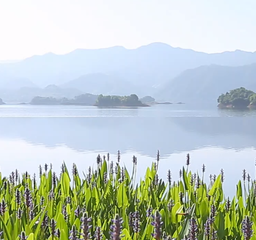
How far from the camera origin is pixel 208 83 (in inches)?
2549

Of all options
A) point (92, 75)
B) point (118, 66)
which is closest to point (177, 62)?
point (118, 66)

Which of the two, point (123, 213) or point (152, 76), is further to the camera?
point (152, 76)

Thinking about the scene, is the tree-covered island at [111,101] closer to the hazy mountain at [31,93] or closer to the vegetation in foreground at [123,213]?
the hazy mountain at [31,93]

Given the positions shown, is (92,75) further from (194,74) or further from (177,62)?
(177,62)

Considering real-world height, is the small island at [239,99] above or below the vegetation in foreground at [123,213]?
above

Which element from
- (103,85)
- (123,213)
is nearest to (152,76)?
(103,85)

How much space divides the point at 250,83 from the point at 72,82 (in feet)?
119

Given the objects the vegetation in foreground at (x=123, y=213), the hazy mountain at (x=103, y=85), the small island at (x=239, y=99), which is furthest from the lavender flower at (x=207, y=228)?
the hazy mountain at (x=103, y=85)

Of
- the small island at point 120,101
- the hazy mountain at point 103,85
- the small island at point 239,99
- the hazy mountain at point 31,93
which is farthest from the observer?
the hazy mountain at point 103,85

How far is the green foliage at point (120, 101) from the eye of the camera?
3897 cm

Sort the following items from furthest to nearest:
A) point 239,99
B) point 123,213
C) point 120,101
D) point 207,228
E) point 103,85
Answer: point 103,85, point 120,101, point 239,99, point 123,213, point 207,228

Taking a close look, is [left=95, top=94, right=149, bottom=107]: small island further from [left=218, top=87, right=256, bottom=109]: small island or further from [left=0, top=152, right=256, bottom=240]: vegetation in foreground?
[left=0, top=152, right=256, bottom=240]: vegetation in foreground

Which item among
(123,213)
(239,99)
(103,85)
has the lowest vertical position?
(123,213)

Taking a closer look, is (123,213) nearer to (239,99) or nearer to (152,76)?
(239,99)
